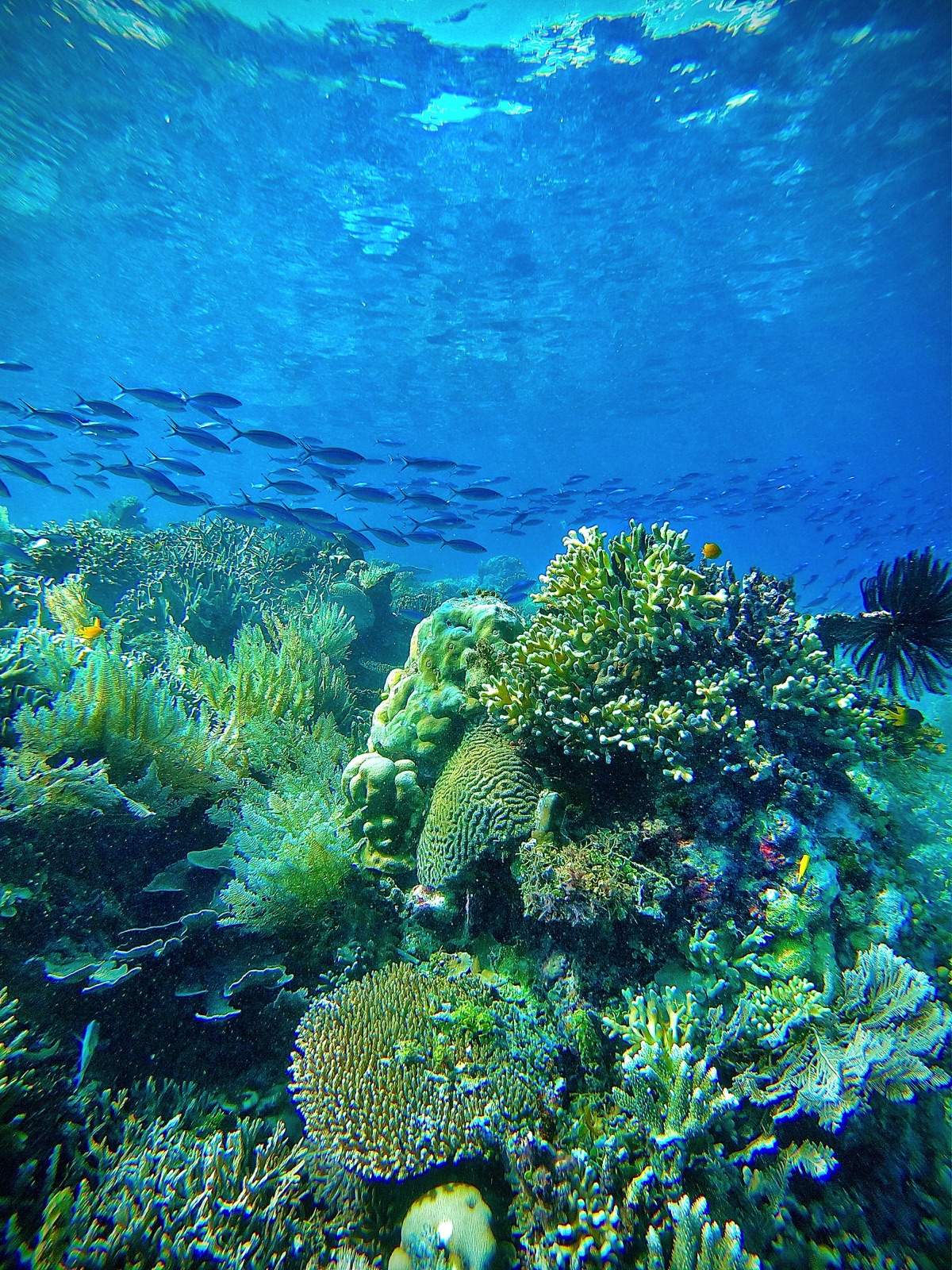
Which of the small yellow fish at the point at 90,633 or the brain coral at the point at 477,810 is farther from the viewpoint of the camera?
the small yellow fish at the point at 90,633

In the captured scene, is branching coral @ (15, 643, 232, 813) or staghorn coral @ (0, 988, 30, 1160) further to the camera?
branching coral @ (15, 643, 232, 813)

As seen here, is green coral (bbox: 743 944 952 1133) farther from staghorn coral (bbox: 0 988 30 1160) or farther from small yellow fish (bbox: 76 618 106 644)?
small yellow fish (bbox: 76 618 106 644)

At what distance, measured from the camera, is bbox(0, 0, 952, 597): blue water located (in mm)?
15188

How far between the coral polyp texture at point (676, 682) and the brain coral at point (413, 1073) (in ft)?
5.04

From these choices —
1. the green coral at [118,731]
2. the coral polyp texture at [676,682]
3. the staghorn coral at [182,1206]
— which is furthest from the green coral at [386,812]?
the staghorn coral at [182,1206]

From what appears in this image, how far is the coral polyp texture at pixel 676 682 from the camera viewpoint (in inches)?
121

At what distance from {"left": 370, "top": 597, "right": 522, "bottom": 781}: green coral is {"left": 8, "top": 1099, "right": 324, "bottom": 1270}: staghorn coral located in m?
2.23

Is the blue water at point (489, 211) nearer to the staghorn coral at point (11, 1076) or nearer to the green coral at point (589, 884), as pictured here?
the green coral at point (589, 884)

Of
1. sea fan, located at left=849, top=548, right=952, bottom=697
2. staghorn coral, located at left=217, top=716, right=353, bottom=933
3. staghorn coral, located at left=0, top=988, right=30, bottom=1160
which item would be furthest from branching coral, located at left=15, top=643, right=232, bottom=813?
sea fan, located at left=849, top=548, right=952, bottom=697

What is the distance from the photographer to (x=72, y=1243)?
1.96 metres

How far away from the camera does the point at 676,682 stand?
334 centimetres

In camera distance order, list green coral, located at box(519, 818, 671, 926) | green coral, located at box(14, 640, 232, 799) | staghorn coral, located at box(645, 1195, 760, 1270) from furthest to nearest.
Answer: green coral, located at box(14, 640, 232, 799) → green coral, located at box(519, 818, 671, 926) → staghorn coral, located at box(645, 1195, 760, 1270)

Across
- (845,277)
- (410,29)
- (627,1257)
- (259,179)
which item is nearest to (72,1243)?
(627,1257)

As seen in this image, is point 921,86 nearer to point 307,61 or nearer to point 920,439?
point 307,61
